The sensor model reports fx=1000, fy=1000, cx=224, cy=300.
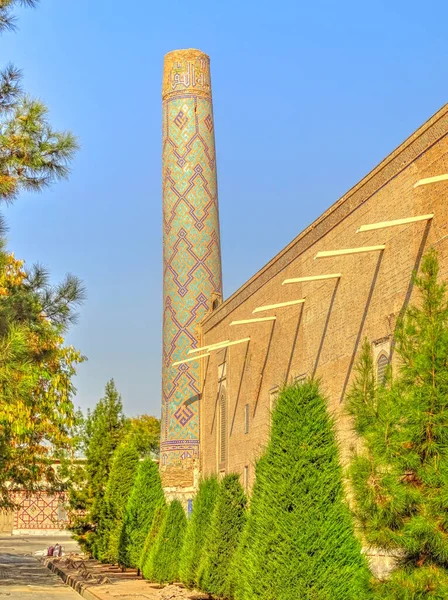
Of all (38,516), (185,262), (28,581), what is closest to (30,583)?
(28,581)

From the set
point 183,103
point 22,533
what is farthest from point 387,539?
point 22,533

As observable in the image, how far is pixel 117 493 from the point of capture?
22781 millimetres

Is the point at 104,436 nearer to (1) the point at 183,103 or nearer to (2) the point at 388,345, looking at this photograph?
(1) the point at 183,103

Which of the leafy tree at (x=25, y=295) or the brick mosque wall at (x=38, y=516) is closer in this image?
the leafy tree at (x=25, y=295)

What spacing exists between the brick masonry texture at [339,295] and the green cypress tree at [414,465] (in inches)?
168

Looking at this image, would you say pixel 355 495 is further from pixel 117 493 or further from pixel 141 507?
pixel 117 493

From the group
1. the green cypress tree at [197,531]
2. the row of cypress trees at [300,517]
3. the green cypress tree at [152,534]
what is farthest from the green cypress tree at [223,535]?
the green cypress tree at [152,534]

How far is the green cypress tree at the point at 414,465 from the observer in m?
6.90

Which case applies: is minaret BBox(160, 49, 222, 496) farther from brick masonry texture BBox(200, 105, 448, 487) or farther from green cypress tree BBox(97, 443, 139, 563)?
green cypress tree BBox(97, 443, 139, 563)

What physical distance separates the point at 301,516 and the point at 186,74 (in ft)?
63.4

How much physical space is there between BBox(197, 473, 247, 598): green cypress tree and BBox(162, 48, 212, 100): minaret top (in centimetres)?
1513

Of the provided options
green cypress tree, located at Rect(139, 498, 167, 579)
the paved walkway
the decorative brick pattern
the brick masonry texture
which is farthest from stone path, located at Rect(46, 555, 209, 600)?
the decorative brick pattern

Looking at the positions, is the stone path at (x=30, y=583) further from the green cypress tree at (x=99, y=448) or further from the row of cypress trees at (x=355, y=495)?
the row of cypress trees at (x=355, y=495)

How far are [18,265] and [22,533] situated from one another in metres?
30.8
